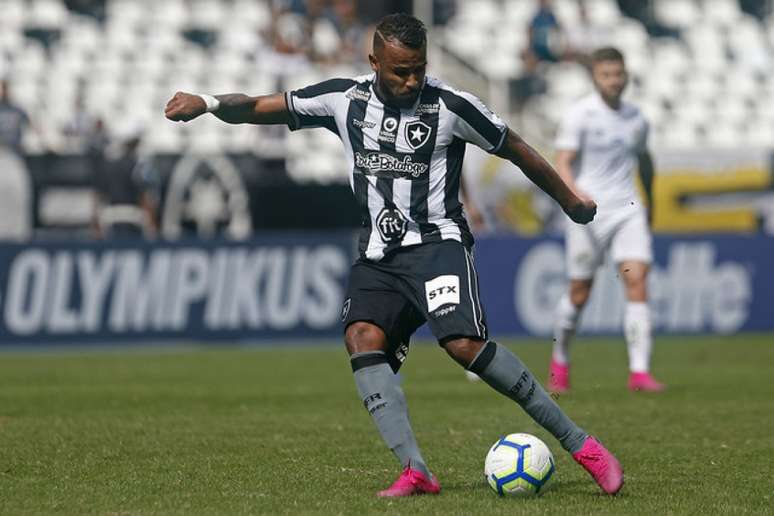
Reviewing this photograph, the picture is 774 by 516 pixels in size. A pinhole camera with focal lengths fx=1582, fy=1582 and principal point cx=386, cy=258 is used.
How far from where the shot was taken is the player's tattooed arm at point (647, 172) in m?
12.0

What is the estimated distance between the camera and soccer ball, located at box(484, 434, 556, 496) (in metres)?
6.81

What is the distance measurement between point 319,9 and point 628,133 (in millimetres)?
13629

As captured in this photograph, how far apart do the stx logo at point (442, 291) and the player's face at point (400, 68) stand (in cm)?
79

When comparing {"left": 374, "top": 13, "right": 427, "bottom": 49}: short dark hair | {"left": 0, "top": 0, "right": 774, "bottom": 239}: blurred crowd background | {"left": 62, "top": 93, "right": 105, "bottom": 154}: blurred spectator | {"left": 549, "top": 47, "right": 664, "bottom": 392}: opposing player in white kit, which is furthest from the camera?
{"left": 62, "top": 93, "right": 105, "bottom": 154}: blurred spectator

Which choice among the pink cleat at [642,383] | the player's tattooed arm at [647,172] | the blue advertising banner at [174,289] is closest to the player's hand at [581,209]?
the player's tattooed arm at [647,172]

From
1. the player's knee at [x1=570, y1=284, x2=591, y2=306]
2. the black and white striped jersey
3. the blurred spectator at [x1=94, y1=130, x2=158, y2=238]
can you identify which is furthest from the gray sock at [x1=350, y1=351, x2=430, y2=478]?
the blurred spectator at [x1=94, y1=130, x2=158, y2=238]

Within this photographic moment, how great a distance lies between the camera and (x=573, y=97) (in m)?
25.9

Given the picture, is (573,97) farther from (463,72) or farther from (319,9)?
(319,9)

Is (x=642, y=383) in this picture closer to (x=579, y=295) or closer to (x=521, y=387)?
(x=579, y=295)

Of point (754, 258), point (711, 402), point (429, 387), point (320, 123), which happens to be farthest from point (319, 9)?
point (320, 123)

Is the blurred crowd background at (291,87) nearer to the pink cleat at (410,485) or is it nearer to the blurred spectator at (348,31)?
the blurred spectator at (348,31)

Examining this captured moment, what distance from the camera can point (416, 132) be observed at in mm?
6863

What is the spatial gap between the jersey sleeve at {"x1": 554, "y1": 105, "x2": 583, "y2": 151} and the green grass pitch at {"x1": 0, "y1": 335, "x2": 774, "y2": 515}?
187cm

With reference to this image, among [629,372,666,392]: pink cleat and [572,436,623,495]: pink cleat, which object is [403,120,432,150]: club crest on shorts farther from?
[629,372,666,392]: pink cleat
